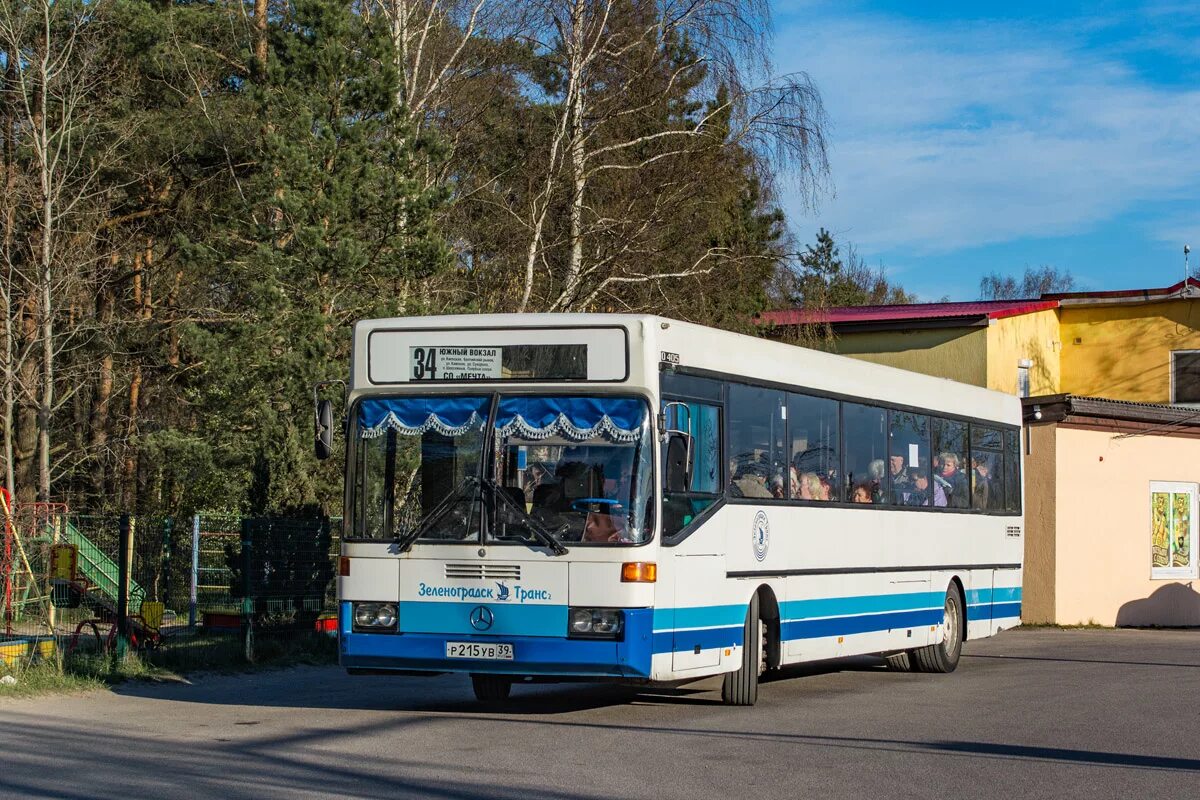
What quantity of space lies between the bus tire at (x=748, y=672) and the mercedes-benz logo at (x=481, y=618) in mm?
2575

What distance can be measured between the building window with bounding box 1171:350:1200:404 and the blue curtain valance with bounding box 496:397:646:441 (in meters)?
28.0

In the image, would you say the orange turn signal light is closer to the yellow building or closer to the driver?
the driver

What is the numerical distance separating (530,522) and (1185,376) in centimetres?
2856

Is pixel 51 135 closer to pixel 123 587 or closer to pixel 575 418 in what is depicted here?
pixel 123 587

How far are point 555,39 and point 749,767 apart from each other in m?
20.4

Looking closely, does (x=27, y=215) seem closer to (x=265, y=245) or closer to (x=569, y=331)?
(x=265, y=245)

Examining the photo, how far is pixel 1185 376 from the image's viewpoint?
37.1m

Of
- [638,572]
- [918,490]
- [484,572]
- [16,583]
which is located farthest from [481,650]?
[16,583]

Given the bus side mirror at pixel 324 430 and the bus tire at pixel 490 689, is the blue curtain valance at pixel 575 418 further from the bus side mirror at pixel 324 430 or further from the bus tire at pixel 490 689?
the bus tire at pixel 490 689

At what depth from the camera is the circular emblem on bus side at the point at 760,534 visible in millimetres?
13875

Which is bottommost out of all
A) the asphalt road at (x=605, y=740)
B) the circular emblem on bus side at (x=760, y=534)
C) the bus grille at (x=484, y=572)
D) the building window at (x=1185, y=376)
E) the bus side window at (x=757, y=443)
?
the asphalt road at (x=605, y=740)

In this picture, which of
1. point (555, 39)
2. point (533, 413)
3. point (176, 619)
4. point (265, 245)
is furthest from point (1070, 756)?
point (555, 39)

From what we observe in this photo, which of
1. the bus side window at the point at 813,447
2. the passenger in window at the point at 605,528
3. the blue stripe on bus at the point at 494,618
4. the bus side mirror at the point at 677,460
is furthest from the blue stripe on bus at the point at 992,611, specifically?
the blue stripe on bus at the point at 494,618

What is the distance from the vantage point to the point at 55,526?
848 inches
